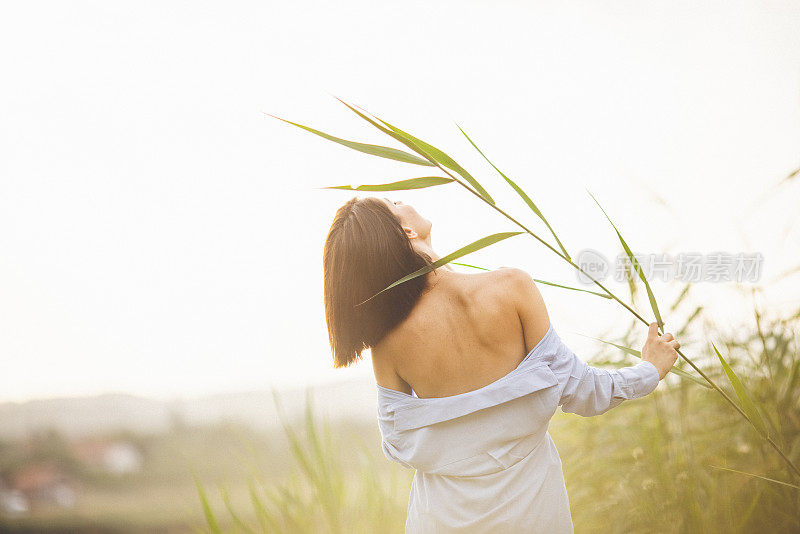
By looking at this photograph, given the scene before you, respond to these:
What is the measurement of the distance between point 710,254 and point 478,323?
110 cm

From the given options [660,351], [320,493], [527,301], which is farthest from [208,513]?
[660,351]

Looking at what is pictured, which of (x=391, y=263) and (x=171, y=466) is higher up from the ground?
(x=391, y=263)

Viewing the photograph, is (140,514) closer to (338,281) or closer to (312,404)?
(312,404)

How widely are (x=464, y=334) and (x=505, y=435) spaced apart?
0.20 meters

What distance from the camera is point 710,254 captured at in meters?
1.88

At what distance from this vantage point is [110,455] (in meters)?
2.43

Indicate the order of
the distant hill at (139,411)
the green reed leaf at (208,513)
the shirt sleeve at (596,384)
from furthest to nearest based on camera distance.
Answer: the distant hill at (139,411) < the green reed leaf at (208,513) < the shirt sleeve at (596,384)

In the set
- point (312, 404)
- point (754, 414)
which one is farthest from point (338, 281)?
point (312, 404)

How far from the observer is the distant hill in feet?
7.53

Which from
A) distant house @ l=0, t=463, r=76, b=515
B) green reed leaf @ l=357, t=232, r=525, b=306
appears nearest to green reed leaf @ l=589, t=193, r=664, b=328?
green reed leaf @ l=357, t=232, r=525, b=306

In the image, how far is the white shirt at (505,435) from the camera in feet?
3.64

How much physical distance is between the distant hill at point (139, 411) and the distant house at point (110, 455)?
5cm

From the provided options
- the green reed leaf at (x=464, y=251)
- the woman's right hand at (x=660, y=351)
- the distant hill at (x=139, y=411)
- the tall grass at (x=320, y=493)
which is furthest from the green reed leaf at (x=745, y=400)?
the distant hill at (x=139, y=411)

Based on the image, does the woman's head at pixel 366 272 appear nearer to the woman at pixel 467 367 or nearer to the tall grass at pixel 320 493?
the woman at pixel 467 367
